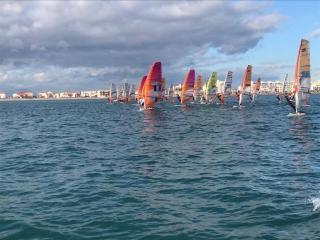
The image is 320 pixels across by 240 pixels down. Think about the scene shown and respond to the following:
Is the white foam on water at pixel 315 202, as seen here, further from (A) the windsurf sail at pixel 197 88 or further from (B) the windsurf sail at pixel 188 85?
(A) the windsurf sail at pixel 197 88

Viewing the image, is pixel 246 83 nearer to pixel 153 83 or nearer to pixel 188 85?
pixel 188 85

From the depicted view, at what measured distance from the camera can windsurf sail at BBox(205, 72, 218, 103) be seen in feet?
318

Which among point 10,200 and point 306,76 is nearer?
point 10,200

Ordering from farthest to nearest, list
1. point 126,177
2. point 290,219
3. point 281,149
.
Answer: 1. point 281,149
2. point 126,177
3. point 290,219

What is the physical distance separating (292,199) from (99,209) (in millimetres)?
5620

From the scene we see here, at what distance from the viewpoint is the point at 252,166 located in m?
18.9

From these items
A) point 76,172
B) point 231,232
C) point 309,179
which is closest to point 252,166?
point 309,179

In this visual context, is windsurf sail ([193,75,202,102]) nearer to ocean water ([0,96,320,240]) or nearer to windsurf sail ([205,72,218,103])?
windsurf sail ([205,72,218,103])

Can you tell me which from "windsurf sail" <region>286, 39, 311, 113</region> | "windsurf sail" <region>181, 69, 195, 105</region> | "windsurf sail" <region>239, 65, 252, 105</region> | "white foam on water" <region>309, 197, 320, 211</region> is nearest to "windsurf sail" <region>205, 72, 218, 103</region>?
"windsurf sail" <region>181, 69, 195, 105</region>

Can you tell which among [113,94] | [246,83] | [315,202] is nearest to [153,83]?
[246,83]

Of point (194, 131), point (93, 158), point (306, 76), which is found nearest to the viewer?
point (93, 158)

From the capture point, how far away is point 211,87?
9925cm

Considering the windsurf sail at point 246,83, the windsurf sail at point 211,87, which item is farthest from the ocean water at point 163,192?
the windsurf sail at point 211,87

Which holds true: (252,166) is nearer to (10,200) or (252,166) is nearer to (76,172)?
(76,172)
